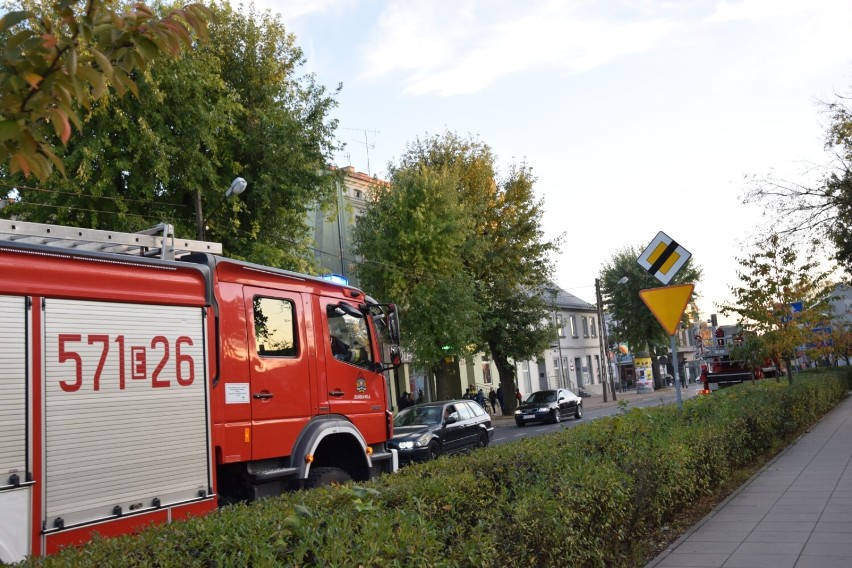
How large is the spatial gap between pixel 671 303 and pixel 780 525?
3.31 metres

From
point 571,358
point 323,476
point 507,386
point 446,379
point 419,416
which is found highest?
point 571,358

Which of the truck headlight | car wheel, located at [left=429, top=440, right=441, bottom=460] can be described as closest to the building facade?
car wheel, located at [left=429, top=440, right=441, bottom=460]

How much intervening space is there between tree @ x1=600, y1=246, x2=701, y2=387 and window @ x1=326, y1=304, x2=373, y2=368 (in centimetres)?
5307

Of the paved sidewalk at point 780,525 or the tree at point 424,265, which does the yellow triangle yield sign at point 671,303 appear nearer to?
the paved sidewalk at point 780,525

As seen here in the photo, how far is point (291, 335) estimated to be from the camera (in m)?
7.96

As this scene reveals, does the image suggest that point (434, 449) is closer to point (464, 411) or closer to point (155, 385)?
point (464, 411)

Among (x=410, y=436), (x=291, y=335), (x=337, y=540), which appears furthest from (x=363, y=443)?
(x=410, y=436)

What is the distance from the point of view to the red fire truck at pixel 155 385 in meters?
5.25

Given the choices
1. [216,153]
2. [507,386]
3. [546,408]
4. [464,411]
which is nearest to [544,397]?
[546,408]

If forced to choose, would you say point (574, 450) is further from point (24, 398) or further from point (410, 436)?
point (410, 436)

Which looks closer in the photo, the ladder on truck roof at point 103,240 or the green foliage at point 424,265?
the ladder on truck roof at point 103,240

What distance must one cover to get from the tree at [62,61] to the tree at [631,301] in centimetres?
5860

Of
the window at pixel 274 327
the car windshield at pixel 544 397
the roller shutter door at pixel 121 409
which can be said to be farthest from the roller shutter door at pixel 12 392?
the car windshield at pixel 544 397

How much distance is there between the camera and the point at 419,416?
1870cm
